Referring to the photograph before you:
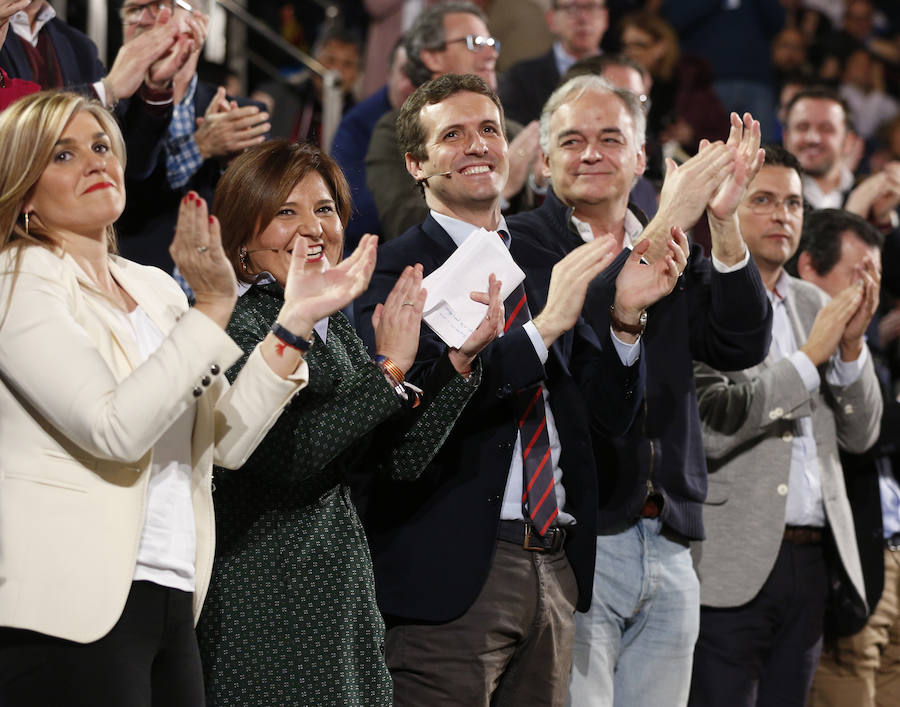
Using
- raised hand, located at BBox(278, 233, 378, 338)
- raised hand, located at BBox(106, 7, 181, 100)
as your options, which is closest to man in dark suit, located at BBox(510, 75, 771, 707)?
raised hand, located at BBox(278, 233, 378, 338)

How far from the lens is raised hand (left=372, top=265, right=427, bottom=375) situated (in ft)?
8.55

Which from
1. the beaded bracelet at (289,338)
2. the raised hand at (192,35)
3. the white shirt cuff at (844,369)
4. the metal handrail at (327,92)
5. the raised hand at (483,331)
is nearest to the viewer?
the beaded bracelet at (289,338)

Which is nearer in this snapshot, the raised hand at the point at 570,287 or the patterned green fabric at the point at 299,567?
the patterned green fabric at the point at 299,567

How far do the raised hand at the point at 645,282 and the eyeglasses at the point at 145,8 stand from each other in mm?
1519

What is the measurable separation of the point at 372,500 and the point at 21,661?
1028 millimetres

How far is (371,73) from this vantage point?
6.77 meters

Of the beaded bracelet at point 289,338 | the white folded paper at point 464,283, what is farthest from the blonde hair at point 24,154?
the white folded paper at point 464,283

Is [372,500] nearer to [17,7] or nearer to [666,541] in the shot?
[666,541]

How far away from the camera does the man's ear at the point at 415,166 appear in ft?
10.5

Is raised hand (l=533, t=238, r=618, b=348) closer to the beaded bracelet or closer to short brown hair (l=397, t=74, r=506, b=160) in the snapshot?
short brown hair (l=397, t=74, r=506, b=160)

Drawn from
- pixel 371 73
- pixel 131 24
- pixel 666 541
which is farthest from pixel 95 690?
pixel 371 73

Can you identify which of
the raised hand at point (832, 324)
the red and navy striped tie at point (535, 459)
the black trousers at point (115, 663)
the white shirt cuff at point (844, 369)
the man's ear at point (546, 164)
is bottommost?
the black trousers at point (115, 663)

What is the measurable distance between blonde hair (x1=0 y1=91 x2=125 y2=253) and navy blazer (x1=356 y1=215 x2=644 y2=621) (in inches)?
36.9

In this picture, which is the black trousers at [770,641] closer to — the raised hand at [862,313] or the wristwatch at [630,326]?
the raised hand at [862,313]
